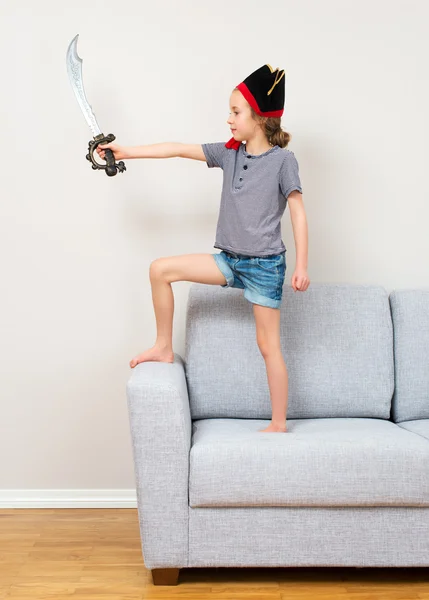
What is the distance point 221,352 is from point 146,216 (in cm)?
65

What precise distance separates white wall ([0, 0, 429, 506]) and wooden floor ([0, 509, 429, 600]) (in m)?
0.41

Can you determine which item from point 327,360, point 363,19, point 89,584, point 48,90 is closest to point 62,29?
point 48,90

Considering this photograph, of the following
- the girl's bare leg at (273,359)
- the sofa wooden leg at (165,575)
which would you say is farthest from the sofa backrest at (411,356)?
the sofa wooden leg at (165,575)

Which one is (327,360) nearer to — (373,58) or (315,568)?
(315,568)

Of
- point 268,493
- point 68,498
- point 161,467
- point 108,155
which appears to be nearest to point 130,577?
point 161,467

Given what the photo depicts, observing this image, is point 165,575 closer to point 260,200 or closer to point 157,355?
point 157,355

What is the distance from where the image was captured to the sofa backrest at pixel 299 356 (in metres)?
2.71

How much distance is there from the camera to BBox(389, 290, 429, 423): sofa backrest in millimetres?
2746

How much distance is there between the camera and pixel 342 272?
3080 millimetres

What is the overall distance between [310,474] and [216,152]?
1137 mm

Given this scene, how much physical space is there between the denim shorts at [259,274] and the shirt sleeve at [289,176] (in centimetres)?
22

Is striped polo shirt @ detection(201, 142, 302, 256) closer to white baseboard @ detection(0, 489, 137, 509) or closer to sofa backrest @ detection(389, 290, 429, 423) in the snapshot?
sofa backrest @ detection(389, 290, 429, 423)

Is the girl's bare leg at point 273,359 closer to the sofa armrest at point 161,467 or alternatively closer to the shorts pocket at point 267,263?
the shorts pocket at point 267,263

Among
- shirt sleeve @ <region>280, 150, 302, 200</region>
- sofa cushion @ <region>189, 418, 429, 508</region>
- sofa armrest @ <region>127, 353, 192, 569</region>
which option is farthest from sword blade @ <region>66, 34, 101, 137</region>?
sofa cushion @ <region>189, 418, 429, 508</region>
